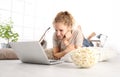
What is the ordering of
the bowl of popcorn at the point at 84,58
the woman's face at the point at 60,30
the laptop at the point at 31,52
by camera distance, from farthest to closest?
1. the woman's face at the point at 60,30
2. the laptop at the point at 31,52
3. the bowl of popcorn at the point at 84,58

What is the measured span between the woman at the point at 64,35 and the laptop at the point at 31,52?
0.63 m

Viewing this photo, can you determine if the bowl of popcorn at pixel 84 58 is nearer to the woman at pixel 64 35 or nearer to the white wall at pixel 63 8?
the woman at pixel 64 35

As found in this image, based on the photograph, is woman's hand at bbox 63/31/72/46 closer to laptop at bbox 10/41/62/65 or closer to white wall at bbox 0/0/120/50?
laptop at bbox 10/41/62/65

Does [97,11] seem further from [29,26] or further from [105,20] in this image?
[29,26]

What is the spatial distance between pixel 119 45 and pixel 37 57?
9.92 feet

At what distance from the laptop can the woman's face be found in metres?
0.65

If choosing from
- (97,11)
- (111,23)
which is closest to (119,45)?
(111,23)

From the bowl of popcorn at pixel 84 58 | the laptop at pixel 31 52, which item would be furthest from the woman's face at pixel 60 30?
the bowl of popcorn at pixel 84 58

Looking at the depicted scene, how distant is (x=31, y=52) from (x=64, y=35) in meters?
0.83

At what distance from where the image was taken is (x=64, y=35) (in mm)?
1950

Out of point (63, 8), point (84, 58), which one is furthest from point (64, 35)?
point (63, 8)

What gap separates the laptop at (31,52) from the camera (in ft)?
3.57

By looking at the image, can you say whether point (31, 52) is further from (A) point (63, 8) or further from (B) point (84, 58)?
(A) point (63, 8)

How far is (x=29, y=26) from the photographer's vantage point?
13.5 ft
